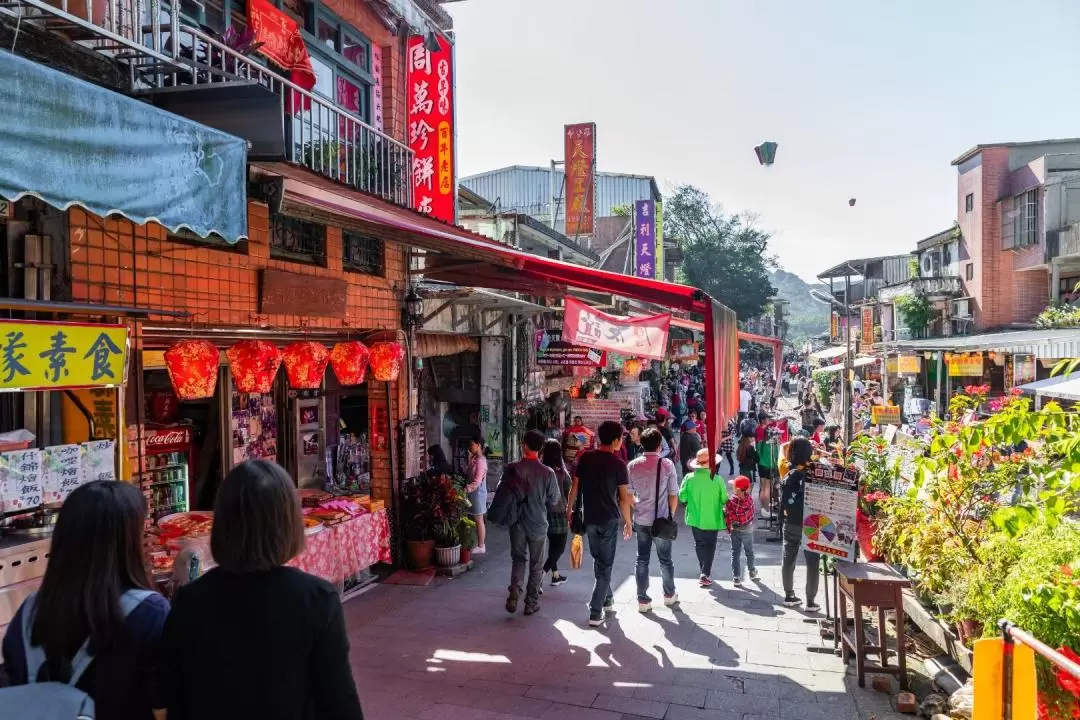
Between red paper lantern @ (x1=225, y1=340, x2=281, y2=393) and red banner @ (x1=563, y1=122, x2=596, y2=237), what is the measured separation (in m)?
15.5

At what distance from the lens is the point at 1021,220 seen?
26312 mm

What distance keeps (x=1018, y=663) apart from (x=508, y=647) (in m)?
4.14

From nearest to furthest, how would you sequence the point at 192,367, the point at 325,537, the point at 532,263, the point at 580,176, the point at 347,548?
the point at 192,367 < the point at 532,263 < the point at 325,537 < the point at 347,548 < the point at 580,176

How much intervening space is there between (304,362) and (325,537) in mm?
1840

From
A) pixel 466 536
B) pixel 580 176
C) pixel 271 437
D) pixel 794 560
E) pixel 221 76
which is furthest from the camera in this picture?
pixel 580 176

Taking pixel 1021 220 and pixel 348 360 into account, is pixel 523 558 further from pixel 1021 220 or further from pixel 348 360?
pixel 1021 220

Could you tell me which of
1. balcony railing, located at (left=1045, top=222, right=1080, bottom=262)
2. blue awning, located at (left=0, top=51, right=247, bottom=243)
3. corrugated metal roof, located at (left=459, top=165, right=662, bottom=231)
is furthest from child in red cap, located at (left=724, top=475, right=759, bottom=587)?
balcony railing, located at (left=1045, top=222, right=1080, bottom=262)

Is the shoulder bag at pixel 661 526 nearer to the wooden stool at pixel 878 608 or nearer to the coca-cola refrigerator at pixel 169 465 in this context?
the wooden stool at pixel 878 608

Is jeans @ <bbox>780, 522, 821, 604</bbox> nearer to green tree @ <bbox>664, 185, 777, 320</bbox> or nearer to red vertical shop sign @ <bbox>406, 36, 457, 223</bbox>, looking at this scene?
red vertical shop sign @ <bbox>406, 36, 457, 223</bbox>

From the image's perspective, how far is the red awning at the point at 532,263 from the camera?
5574 mm

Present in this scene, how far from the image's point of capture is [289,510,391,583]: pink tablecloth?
7066 mm

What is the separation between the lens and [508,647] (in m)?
6.36

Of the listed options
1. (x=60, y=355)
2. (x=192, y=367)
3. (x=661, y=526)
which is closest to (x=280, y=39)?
(x=192, y=367)

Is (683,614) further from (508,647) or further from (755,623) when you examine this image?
(508,647)
